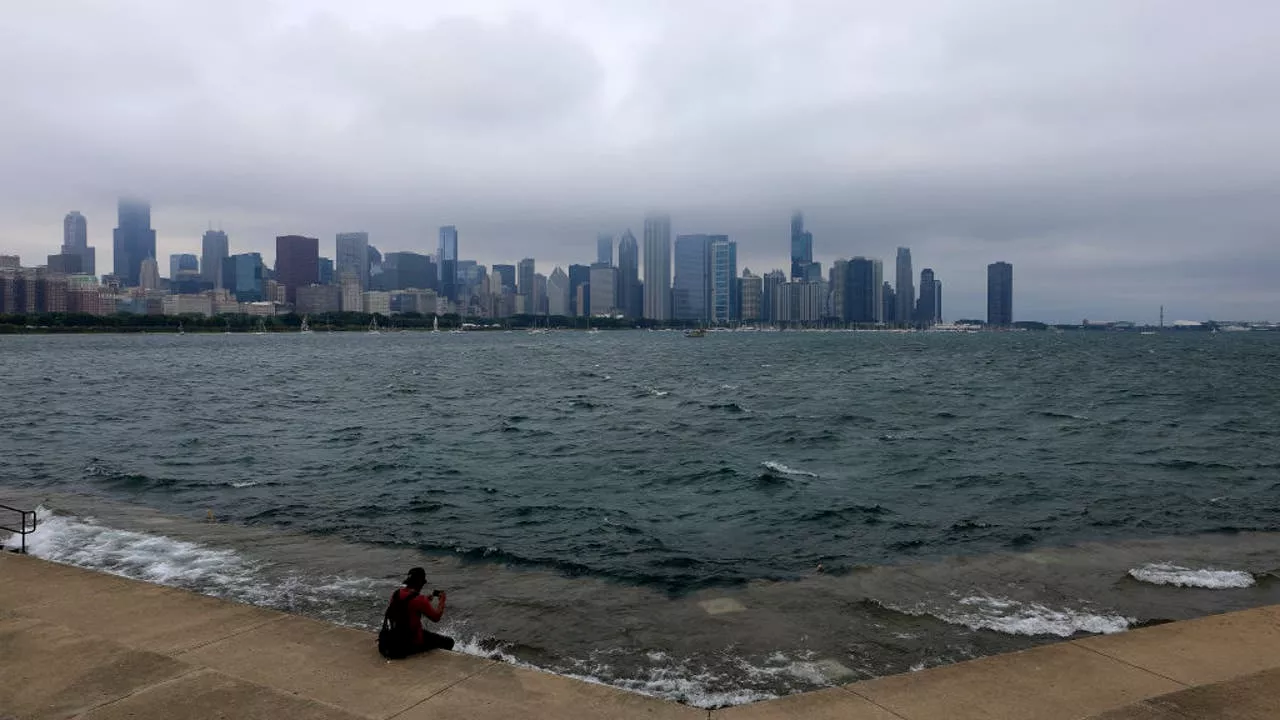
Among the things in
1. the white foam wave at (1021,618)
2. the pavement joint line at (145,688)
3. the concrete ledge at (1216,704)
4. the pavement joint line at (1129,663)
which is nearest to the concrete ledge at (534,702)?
the pavement joint line at (145,688)

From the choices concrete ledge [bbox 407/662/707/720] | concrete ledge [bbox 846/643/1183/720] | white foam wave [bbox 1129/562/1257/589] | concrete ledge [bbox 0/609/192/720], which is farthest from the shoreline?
concrete ledge [bbox 0/609/192/720]

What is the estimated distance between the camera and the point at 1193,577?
14391mm

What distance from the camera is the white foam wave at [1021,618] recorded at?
11742 millimetres

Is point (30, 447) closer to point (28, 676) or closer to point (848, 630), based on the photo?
point (28, 676)

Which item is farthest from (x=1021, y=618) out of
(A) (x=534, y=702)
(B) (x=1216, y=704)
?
(A) (x=534, y=702)

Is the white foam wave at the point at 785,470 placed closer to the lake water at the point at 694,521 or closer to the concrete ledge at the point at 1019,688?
the lake water at the point at 694,521

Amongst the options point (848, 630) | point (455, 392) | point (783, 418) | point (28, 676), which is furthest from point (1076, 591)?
point (455, 392)

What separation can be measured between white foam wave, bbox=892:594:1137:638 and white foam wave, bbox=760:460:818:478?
12497mm

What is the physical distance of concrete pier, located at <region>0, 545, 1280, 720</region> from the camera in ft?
24.3

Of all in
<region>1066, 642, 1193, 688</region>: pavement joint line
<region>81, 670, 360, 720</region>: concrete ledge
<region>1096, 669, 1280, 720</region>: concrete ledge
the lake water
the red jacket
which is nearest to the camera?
<region>1096, 669, 1280, 720</region>: concrete ledge

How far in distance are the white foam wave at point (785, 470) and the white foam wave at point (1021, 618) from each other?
12.5m

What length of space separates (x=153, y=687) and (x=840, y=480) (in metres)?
20.7

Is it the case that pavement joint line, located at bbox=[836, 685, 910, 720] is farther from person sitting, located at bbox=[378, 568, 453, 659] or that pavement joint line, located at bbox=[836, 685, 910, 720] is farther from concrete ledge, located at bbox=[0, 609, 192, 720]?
concrete ledge, located at bbox=[0, 609, 192, 720]

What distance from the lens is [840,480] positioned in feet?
Result: 82.4
